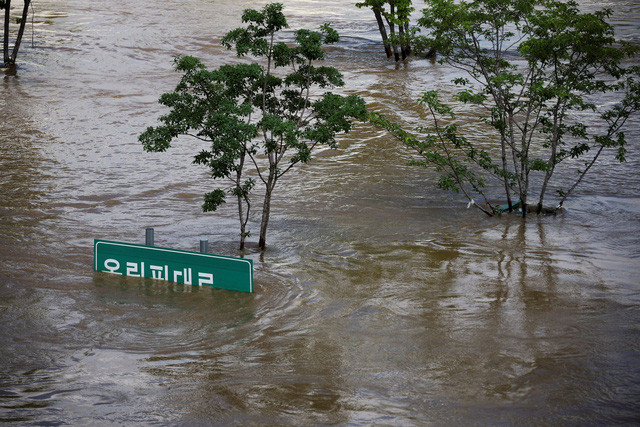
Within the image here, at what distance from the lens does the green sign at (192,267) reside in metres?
11.7

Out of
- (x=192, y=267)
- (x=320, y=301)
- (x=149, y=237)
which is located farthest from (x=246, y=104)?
(x=320, y=301)

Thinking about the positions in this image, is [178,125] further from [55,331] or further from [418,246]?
[418,246]

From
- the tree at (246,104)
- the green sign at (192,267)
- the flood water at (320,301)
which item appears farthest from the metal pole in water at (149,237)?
the tree at (246,104)

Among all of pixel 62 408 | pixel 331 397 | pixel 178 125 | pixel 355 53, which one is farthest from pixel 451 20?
pixel 355 53

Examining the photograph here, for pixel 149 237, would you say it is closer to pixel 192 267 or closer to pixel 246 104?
pixel 192 267

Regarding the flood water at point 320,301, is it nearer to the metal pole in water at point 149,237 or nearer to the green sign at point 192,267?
the green sign at point 192,267

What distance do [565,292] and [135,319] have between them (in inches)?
291

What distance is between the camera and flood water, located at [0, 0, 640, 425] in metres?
8.67

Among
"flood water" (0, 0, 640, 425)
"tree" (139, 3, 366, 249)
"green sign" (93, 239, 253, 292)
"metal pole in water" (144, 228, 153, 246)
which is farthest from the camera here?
"tree" (139, 3, 366, 249)

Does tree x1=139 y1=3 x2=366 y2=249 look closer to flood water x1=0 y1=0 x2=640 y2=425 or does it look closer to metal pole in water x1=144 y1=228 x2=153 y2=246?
metal pole in water x1=144 y1=228 x2=153 y2=246

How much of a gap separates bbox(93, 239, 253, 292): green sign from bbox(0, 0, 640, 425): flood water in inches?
22.0

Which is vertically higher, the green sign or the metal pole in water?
the metal pole in water

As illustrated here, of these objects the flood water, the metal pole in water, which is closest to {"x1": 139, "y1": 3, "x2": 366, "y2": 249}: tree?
the metal pole in water

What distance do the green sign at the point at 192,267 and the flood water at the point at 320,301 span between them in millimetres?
558
